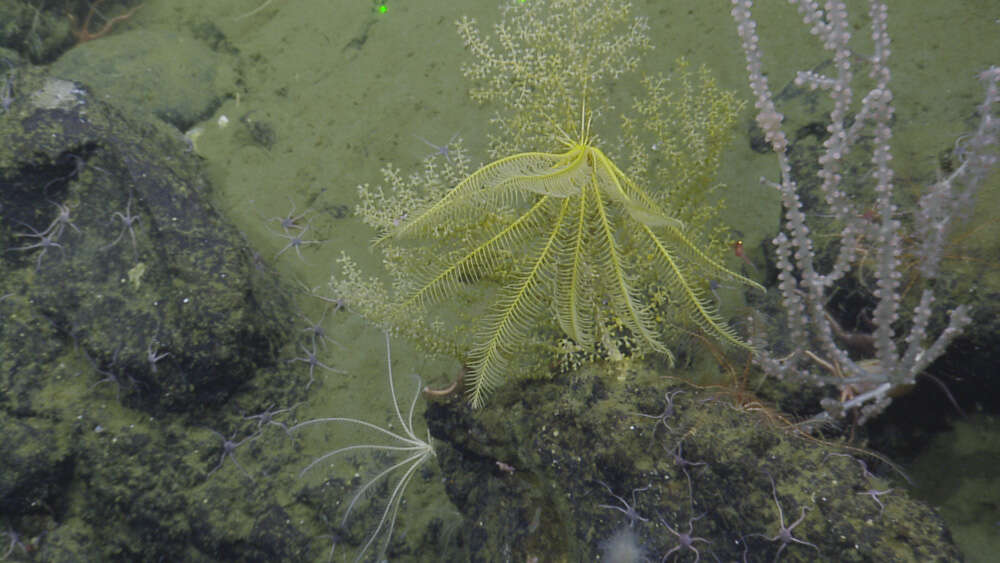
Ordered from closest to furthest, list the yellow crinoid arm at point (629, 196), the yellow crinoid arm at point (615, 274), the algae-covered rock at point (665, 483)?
the algae-covered rock at point (665, 483), the yellow crinoid arm at point (629, 196), the yellow crinoid arm at point (615, 274)

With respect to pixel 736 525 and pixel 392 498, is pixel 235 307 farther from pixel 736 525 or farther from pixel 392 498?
pixel 736 525

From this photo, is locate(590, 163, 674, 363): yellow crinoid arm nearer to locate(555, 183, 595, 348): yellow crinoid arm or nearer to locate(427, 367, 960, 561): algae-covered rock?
locate(555, 183, 595, 348): yellow crinoid arm

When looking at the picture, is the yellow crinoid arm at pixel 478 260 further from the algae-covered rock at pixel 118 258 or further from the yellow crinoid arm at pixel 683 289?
the algae-covered rock at pixel 118 258

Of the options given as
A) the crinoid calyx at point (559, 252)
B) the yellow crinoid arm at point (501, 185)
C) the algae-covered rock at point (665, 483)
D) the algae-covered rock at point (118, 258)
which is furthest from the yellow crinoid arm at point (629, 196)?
the algae-covered rock at point (118, 258)

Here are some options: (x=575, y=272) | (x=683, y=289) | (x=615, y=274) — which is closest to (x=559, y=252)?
(x=575, y=272)

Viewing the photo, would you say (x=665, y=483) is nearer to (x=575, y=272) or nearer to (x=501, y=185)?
(x=575, y=272)

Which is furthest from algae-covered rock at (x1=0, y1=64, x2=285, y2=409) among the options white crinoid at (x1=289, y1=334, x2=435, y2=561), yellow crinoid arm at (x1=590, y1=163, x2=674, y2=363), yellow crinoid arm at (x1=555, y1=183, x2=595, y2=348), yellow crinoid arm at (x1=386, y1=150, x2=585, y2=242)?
yellow crinoid arm at (x1=590, y1=163, x2=674, y2=363)

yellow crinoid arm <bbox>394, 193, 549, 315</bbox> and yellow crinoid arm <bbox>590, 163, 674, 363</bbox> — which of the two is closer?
yellow crinoid arm <bbox>590, 163, 674, 363</bbox>

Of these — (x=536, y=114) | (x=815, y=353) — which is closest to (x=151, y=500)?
(x=536, y=114)

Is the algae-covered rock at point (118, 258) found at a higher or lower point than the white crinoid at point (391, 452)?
higher
